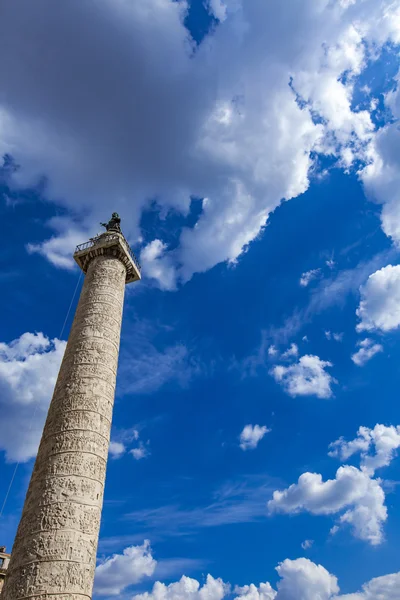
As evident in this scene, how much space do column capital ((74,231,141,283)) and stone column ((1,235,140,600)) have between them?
1480 millimetres

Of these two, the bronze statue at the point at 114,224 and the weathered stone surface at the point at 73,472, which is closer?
the weathered stone surface at the point at 73,472

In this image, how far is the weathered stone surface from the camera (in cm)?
888

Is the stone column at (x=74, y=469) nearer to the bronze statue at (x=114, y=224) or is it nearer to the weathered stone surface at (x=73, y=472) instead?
the weathered stone surface at (x=73, y=472)

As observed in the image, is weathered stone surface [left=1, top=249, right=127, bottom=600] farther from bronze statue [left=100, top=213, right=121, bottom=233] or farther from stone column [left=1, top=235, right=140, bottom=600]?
bronze statue [left=100, top=213, right=121, bottom=233]

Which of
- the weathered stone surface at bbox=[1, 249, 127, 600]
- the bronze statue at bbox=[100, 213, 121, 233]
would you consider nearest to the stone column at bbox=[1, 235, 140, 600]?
the weathered stone surface at bbox=[1, 249, 127, 600]

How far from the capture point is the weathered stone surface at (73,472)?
8875 millimetres

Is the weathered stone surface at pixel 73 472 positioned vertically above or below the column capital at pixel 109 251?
below

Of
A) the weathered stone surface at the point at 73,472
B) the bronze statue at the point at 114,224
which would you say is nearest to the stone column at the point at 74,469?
the weathered stone surface at the point at 73,472

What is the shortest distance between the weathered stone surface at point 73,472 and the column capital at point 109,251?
77.9 inches

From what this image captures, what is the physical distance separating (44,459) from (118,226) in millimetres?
9647

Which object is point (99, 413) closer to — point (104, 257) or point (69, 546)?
point (69, 546)

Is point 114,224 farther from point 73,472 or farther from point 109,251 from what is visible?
point 73,472


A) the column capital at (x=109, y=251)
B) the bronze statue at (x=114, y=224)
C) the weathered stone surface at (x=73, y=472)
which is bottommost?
the weathered stone surface at (x=73, y=472)

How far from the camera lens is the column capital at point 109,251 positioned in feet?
50.7
